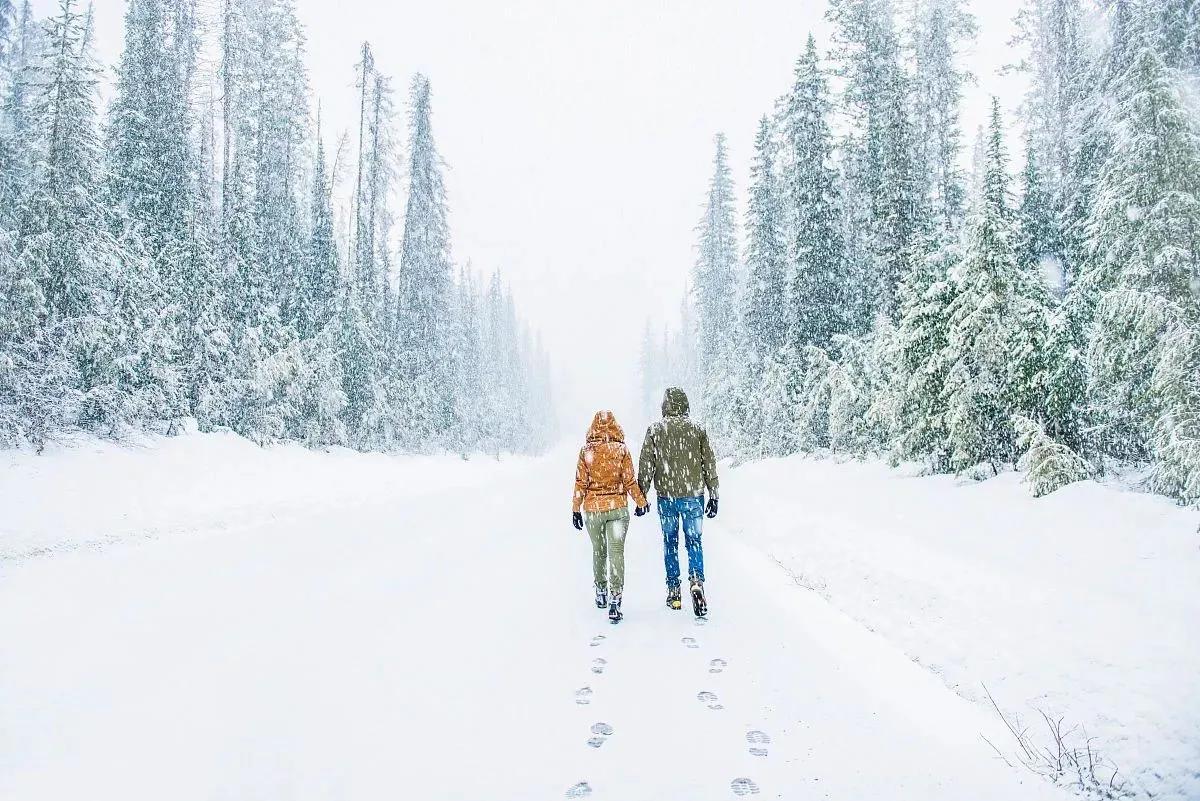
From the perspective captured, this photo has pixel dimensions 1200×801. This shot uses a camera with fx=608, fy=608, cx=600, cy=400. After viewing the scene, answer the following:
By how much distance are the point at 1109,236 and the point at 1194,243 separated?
1012 mm

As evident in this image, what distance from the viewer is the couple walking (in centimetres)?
652

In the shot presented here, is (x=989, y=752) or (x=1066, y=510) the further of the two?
(x=1066, y=510)

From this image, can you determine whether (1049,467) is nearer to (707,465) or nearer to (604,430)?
(707,465)

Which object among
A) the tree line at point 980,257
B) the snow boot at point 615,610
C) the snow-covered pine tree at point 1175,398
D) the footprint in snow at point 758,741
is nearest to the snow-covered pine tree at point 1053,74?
the tree line at point 980,257

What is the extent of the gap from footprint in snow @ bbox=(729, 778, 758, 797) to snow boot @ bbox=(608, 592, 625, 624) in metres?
2.99

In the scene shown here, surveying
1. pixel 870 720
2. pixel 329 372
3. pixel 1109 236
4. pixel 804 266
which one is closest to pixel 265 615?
pixel 870 720

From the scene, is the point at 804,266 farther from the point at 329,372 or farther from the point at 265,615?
the point at 265,615

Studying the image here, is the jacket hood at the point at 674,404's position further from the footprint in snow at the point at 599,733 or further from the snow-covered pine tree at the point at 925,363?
the snow-covered pine tree at the point at 925,363

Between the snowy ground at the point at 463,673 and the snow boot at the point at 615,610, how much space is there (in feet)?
0.37

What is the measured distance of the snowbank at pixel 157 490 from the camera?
9383 mm

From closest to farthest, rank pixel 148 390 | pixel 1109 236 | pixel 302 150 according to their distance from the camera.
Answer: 1. pixel 1109 236
2. pixel 148 390
3. pixel 302 150

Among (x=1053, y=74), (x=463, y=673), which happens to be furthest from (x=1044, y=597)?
(x=1053, y=74)

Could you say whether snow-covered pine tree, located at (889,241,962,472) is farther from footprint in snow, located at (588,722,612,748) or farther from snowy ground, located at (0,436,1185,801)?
footprint in snow, located at (588,722,612,748)

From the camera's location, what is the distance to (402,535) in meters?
11.0
